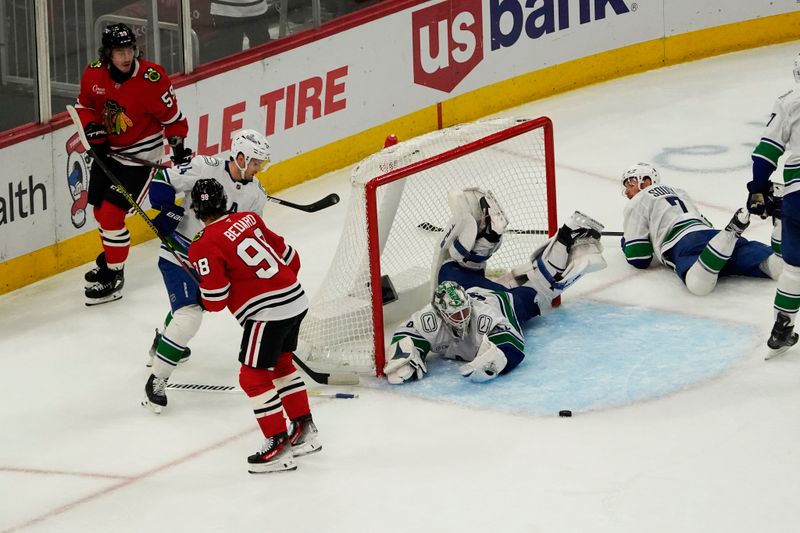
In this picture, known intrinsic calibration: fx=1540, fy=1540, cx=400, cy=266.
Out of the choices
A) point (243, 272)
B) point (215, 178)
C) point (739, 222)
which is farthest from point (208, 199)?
point (739, 222)

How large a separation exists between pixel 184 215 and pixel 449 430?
1.36m

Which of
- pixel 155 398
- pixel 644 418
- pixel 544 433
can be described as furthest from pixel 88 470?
pixel 644 418

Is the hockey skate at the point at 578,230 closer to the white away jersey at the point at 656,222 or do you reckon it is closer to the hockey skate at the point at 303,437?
the white away jersey at the point at 656,222

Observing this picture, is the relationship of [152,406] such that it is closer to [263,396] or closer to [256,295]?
[263,396]

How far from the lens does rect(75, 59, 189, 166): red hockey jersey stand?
262 inches

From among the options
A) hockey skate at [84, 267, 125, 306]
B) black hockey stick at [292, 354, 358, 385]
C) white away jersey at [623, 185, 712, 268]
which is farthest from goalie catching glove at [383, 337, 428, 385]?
hockey skate at [84, 267, 125, 306]

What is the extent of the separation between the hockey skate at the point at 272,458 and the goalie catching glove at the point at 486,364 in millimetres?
906

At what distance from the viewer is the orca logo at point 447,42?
340 inches

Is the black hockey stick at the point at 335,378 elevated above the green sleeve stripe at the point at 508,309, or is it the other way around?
the green sleeve stripe at the point at 508,309

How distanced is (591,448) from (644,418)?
312mm

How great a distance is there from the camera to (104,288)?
695 cm

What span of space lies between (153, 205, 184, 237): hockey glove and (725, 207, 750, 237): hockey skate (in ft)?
7.34

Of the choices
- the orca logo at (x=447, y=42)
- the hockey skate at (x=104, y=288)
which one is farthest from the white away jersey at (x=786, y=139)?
the orca logo at (x=447, y=42)

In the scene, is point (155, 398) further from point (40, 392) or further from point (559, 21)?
point (559, 21)
